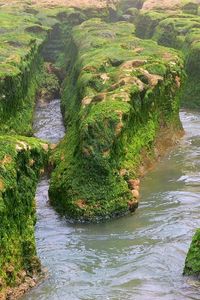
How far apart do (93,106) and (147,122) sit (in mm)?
2344

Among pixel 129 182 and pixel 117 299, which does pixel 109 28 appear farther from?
pixel 117 299

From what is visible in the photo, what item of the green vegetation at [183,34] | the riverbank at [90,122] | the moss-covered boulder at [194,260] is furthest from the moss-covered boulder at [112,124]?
the green vegetation at [183,34]

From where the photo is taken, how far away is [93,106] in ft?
52.0

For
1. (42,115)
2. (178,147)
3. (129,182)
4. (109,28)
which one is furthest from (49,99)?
(129,182)

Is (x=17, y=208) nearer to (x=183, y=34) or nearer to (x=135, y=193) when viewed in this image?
(x=135, y=193)

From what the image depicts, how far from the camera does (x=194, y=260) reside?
9.96m

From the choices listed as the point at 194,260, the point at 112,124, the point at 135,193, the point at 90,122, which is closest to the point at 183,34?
the point at 112,124

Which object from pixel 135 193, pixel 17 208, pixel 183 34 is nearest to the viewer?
pixel 17 208

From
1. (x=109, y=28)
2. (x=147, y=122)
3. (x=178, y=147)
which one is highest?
(x=109, y=28)

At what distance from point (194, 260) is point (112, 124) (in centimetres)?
554

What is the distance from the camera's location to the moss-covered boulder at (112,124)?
1353 centimetres

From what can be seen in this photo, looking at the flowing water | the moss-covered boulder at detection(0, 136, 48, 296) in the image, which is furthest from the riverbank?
the flowing water

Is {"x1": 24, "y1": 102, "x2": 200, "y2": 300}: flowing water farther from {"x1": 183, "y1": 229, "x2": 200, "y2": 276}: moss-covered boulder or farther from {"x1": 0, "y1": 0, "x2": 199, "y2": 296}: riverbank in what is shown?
{"x1": 0, "y1": 0, "x2": 199, "y2": 296}: riverbank

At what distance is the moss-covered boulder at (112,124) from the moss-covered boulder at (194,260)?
346cm
